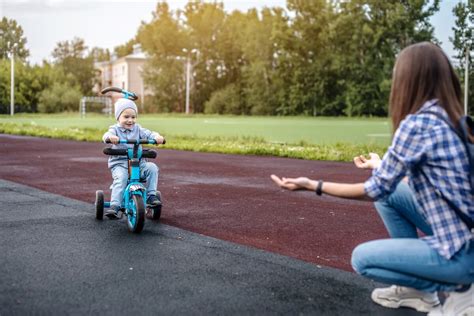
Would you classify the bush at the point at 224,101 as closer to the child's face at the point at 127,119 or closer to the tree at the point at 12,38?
the tree at the point at 12,38

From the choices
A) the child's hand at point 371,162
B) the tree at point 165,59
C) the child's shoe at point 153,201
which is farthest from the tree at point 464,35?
the tree at point 165,59

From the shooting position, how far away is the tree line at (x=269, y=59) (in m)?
48.8

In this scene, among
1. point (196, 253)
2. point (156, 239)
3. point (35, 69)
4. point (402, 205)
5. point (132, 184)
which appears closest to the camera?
point (402, 205)

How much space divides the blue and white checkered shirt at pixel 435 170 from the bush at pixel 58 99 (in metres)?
67.8

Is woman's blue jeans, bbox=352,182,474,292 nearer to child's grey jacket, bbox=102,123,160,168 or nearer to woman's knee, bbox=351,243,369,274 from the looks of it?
woman's knee, bbox=351,243,369,274

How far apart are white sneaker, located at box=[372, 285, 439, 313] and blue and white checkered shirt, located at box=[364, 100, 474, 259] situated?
0.62 m

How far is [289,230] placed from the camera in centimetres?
573

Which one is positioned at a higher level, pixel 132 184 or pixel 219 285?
pixel 132 184

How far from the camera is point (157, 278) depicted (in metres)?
4.06

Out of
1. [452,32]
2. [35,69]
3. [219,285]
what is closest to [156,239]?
[219,285]

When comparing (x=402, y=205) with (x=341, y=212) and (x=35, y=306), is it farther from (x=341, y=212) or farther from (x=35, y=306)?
(x=341, y=212)

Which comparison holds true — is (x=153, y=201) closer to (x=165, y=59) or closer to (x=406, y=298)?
(x=406, y=298)

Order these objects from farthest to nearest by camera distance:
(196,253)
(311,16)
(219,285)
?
(311,16)
(196,253)
(219,285)

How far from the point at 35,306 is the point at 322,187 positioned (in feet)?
5.87
